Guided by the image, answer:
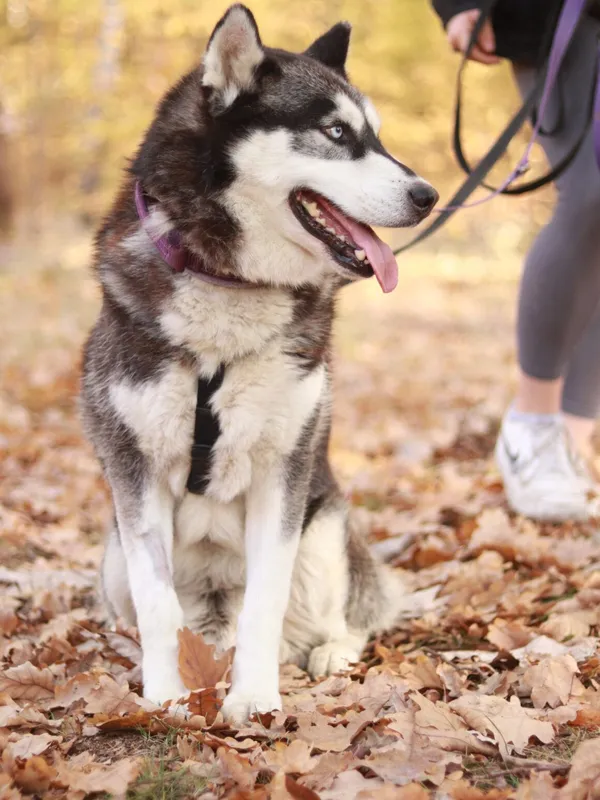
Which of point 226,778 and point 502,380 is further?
point 502,380

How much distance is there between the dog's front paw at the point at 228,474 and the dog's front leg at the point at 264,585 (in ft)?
0.18

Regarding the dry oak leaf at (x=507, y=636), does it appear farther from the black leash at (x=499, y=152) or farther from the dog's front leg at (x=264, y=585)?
the black leash at (x=499, y=152)

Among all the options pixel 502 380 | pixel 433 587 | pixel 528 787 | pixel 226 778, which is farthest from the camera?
pixel 502 380

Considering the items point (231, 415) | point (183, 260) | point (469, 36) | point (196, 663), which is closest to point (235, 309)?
point (183, 260)

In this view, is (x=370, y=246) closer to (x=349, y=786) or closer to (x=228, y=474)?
(x=228, y=474)

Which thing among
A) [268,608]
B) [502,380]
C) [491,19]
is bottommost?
[502,380]

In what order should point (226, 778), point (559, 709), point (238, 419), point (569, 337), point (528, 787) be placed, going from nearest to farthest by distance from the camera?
point (528, 787) < point (226, 778) < point (559, 709) < point (238, 419) < point (569, 337)

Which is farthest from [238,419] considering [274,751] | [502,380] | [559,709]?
[502,380]

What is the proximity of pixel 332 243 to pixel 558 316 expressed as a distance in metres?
1.51

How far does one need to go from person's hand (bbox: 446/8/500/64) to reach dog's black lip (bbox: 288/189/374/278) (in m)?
1.34

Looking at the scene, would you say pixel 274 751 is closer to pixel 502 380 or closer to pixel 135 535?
pixel 135 535

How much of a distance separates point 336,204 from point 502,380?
5571 mm

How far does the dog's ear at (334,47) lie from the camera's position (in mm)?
2850

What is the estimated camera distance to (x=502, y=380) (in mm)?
7734
